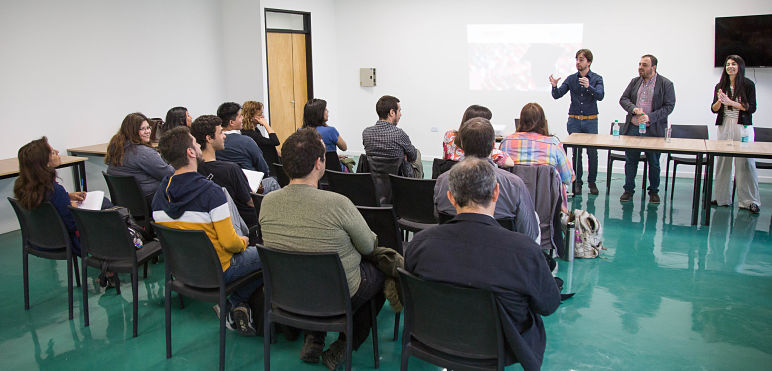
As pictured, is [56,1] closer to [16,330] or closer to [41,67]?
[41,67]

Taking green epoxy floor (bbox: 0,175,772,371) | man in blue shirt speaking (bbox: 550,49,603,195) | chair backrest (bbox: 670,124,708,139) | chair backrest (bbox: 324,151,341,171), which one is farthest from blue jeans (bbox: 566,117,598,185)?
chair backrest (bbox: 324,151,341,171)

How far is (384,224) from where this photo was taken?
3.05 m

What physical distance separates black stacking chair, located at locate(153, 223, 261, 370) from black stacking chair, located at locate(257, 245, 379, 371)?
12.1 inches

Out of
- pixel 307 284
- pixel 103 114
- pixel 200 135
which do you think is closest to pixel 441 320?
pixel 307 284

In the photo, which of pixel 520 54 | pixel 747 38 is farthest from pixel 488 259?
pixel 520 54

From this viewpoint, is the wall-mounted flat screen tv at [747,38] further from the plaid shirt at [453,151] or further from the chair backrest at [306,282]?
the chair backrest at [306,282]

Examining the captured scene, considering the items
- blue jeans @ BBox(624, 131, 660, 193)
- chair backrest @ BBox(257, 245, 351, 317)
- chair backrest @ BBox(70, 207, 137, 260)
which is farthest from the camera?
blue jeans @ BBox(624, 131, 660, 193)

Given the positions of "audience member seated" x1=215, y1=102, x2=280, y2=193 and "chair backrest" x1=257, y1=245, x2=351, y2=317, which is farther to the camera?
"audience member seated" x1=215, y1=102, x2=280, y2=193

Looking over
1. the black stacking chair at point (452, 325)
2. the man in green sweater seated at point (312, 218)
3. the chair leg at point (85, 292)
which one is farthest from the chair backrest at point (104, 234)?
the black stacking chair at point (452, 325)

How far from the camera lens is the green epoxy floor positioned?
116 inches

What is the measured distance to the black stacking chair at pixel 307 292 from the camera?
7.81 feet

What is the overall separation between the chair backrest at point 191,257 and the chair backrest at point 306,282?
330mm

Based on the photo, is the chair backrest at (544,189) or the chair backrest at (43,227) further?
the chair backrest at (544,189)

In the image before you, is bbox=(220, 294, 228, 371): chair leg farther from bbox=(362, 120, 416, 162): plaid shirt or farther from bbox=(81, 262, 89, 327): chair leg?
bbox=(362, 120, 416, 162): plaid shirt
